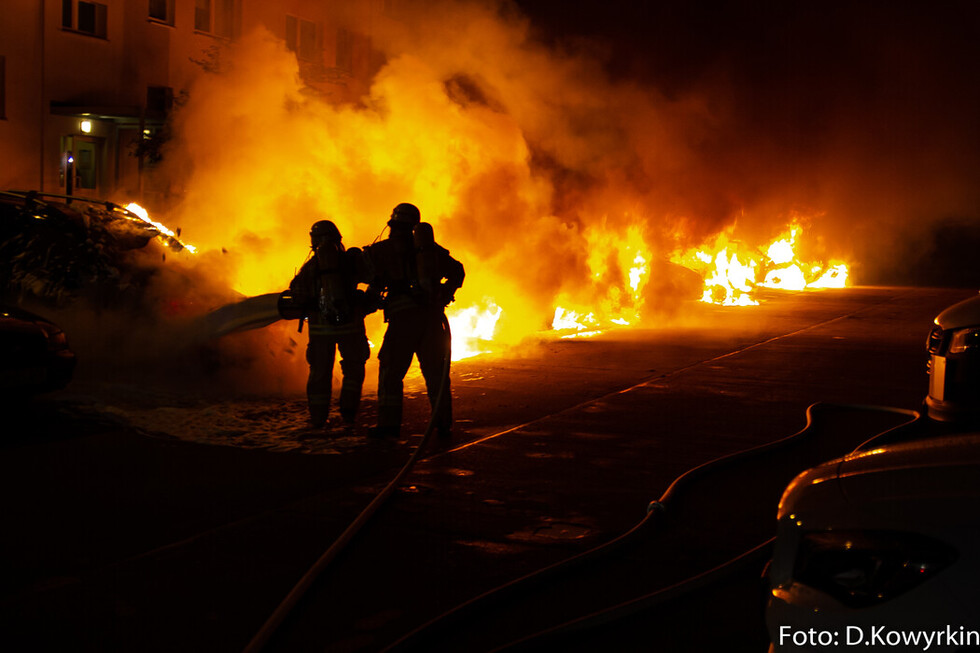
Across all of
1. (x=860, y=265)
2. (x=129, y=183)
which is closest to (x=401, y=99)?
(x=129, y=183)

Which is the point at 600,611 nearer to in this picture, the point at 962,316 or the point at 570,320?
the point at 962,316

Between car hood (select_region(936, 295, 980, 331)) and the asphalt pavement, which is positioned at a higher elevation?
car hood (select_region(936, 295, 980, 331))

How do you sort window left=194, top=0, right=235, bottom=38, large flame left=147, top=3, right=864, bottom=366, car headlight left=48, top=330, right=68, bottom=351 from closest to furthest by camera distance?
car headlight left=48, top=330, right=68, bottom=351 → large flame left=147, top=3, right=864, bottom=366 → window left=194, top=0, right=235, bottom=38

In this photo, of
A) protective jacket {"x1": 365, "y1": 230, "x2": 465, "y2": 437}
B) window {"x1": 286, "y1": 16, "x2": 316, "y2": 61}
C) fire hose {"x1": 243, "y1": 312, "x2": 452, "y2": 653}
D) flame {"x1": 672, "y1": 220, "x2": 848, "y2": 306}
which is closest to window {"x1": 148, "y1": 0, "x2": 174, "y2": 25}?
window {"x1": 286, "y1": 16, "x2": 316, "y2": 61}

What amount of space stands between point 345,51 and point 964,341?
40.4ft

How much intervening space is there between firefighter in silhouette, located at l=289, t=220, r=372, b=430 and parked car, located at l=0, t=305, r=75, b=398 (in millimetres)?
1810

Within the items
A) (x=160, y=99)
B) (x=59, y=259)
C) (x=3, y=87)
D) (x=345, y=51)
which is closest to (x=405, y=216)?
(x=59, y=259)

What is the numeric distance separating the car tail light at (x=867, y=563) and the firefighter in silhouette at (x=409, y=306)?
179 inches

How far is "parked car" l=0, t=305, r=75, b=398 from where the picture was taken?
6.93 metres

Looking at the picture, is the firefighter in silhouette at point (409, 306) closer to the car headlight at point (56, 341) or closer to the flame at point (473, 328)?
the car headlight at point (56, 341)

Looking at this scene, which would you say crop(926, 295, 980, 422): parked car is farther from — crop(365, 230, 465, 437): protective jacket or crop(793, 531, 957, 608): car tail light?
crop(793, 531, 957, 608): car tail light

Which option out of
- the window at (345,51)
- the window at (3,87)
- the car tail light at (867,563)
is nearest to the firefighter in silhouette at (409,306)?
the car tail light at (867,563)

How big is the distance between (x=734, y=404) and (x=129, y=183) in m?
13.7

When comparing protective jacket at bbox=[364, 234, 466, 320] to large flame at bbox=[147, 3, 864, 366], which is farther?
large flame at bbox=[147, 3, 864, 366]
